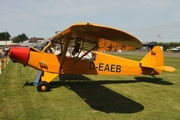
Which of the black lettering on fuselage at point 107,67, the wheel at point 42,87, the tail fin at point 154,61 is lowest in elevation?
the wheel at point 42,87

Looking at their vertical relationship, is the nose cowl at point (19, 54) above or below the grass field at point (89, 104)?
above

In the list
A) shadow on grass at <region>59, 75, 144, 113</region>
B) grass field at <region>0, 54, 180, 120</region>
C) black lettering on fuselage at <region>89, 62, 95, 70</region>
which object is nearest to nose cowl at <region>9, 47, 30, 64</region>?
grass field at <region>0, 54, 180, 120</region>

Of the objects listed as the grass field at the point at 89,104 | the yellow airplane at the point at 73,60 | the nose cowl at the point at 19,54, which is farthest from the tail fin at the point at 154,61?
the nose cowl at the point at 19,54

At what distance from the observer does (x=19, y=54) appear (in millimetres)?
7105

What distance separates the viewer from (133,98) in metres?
6.33

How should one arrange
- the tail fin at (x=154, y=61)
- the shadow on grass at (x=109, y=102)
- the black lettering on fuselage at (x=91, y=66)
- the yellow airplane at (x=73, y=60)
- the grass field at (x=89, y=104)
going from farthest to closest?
the tail fin at (x=154, y=61) → the black lettering on fuselage at (x=91, y=66) → the yellow airplane at (x=73, y=60) → the shadow on grass at (x=109, y=102) → the grass field at (x=89, y=104)

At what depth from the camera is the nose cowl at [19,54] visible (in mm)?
7022

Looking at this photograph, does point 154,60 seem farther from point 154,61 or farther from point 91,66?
point 91,66

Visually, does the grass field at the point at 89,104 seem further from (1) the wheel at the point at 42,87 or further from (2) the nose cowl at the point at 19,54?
(2) the nose cowl at the point at 19,54

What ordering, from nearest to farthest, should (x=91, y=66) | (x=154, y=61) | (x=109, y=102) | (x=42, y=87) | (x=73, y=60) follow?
(x=109, y=102)
(x=42, y=87)
(x=73, y=60)
(x=91, y=66)
(x=154, y=61)

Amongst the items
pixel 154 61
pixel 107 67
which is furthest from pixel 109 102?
pixel 154 61

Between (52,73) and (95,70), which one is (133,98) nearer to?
(95,70)

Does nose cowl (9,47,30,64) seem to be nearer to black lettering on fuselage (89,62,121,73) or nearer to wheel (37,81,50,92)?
wheel (37,81,50,92)

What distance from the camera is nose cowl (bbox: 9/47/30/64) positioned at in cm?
702
